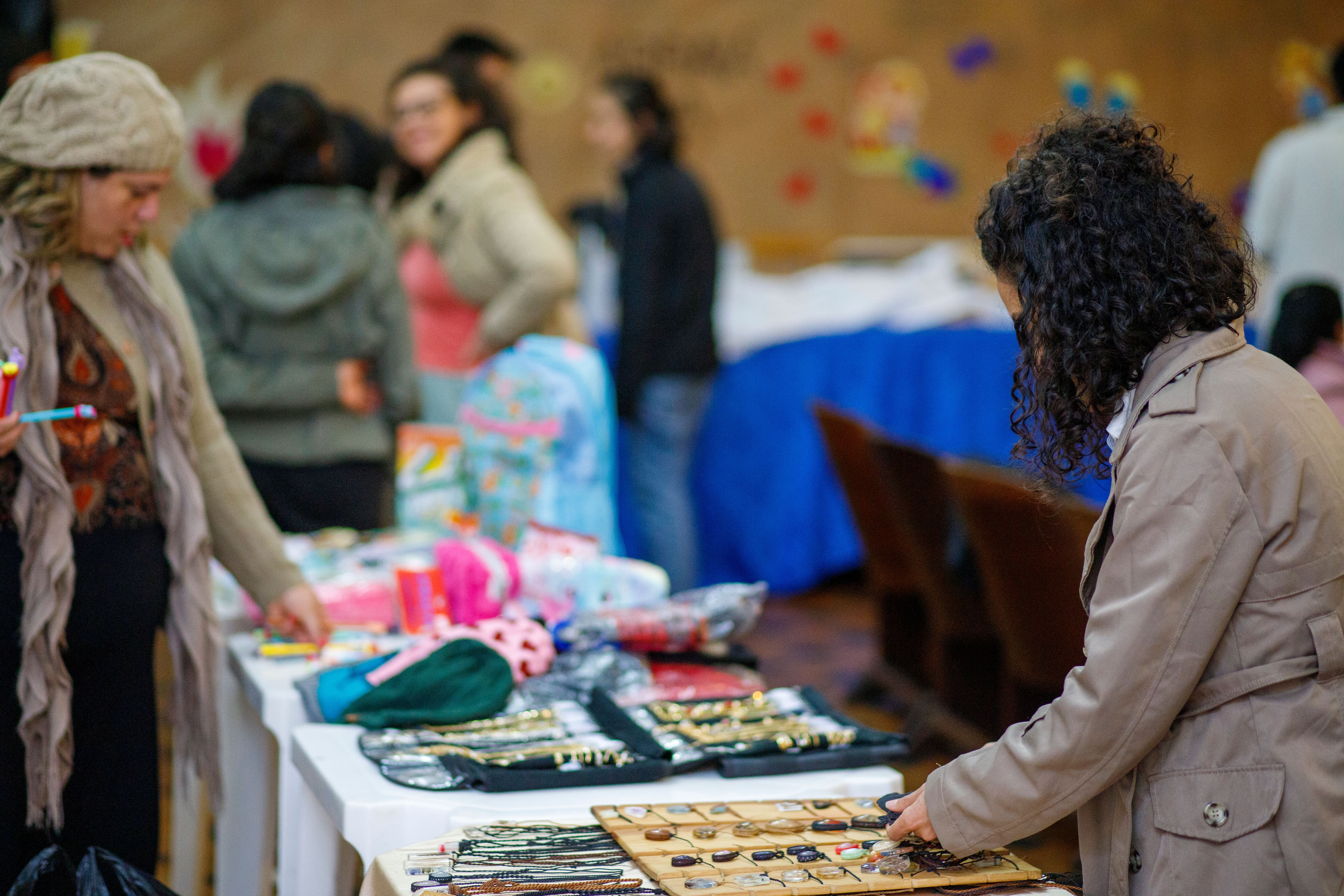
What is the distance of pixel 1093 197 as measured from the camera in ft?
3.99

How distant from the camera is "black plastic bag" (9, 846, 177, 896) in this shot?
159 cm

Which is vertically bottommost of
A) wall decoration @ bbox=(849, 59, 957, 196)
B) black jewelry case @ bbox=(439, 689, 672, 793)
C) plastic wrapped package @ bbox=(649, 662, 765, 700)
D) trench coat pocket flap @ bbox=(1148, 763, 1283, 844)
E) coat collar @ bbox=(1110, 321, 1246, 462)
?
plastic wrapped package @ bbox=(649, 662, 765, 700)

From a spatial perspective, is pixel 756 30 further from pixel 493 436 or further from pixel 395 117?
pixel 493 436

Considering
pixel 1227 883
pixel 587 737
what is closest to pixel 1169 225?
pixel 1227 883

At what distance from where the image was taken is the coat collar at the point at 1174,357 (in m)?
1.22

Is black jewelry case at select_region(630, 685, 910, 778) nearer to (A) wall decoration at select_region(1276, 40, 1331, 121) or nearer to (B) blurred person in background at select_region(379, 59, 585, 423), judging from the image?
(B) blurred person in background at select_region(379, 59, 585, 423)

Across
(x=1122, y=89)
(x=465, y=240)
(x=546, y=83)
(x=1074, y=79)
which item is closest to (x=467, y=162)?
(x=465, y=240)

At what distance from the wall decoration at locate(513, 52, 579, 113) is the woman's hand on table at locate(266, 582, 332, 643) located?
5020 mm

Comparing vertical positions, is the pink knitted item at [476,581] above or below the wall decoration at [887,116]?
below

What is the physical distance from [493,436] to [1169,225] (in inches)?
63.7

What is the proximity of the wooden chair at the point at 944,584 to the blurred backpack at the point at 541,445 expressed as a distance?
88 centimetres

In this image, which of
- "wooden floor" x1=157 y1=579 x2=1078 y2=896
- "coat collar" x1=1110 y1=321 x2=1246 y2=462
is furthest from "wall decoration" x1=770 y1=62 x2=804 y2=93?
"coat collar" x1=1110 y1=321 x2=1246 y2=462

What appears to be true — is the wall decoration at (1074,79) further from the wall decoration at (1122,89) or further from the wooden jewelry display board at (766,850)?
the wooden jewelry display board at (766,850)

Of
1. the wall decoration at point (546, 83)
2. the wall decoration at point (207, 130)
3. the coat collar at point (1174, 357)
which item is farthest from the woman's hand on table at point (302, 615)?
the wall decoration at point (546, 83)
